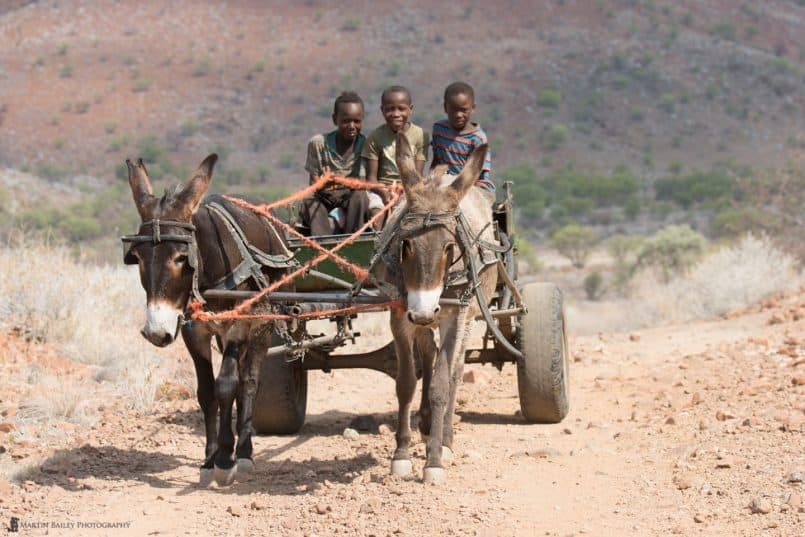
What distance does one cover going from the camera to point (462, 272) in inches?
260

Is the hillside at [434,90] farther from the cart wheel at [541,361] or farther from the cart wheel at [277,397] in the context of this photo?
the cart wheel at [541,361]

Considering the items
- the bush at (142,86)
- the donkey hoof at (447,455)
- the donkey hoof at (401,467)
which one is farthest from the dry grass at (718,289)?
the bush at (142,86)

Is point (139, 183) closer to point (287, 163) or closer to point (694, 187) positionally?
point (694, 187)

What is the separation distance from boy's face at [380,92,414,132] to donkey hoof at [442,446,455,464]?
105 inches

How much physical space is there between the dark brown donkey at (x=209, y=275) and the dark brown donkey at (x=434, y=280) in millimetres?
963

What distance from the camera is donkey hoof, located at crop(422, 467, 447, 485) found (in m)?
6.32

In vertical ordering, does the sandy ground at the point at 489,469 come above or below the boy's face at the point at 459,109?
below

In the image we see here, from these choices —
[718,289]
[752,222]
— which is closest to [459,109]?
[718,289]

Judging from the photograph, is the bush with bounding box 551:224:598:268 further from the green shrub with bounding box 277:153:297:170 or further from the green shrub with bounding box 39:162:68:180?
the green shrub with bounding box 39:162:68:180

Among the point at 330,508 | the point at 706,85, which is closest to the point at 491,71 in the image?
the point at 706,85

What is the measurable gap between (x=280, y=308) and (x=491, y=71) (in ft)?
159

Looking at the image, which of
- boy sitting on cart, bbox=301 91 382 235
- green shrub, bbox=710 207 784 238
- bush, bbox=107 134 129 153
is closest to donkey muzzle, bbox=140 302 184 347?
boy sitting on cart, bbox=301 91 382 235

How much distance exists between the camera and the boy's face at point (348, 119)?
27.1ft

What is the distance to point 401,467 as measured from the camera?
661 cm
